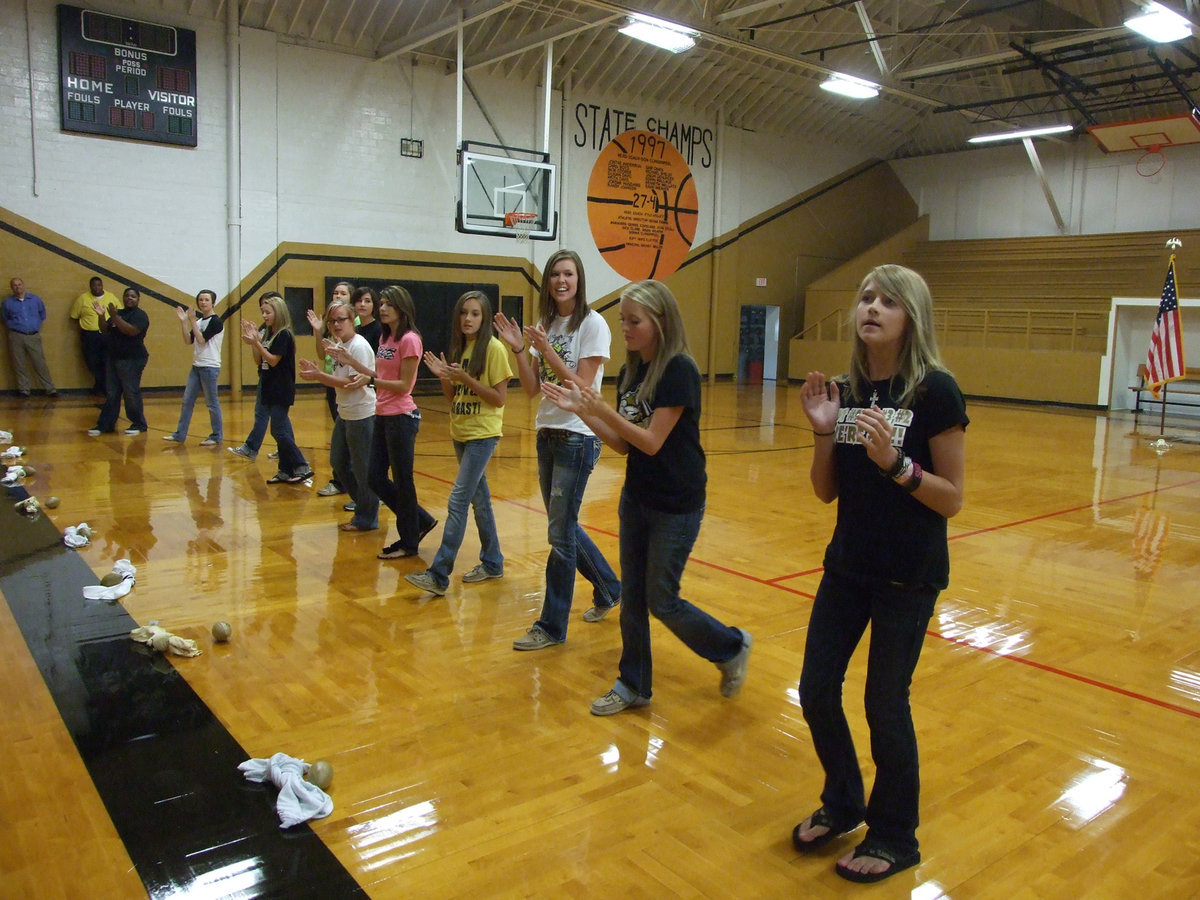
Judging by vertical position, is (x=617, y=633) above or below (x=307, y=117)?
below

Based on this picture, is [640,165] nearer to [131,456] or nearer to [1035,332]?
[1035,332]

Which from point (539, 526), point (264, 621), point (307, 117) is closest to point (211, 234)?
point (307, 117)

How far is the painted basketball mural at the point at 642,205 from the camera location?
19109mm

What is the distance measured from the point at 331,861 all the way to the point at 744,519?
4967mm

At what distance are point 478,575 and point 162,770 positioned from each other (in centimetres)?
242

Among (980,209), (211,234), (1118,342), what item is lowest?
(1118,342)

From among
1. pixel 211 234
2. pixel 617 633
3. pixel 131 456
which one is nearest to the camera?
pixel 617 633

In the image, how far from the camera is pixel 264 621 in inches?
181

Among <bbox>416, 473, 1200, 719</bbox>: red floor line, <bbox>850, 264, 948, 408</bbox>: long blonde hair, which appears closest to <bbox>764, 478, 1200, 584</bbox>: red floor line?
<bbox>416, 473, 1200, 719</bbox>: red floor line

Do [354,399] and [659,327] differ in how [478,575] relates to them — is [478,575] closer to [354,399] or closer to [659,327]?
[354,399]

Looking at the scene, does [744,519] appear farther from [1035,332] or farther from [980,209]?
[980,209]

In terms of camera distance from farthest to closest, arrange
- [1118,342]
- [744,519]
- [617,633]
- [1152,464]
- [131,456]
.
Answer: [1118,342]
[1152,464]
[131,456]
[744,519]
[617,633]

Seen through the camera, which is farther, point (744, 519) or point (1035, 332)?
point (1035, 332)

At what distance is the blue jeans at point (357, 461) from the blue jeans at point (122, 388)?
4771mm
